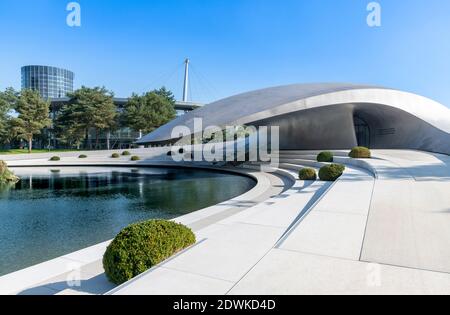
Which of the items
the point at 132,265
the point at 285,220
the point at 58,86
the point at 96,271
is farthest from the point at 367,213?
the point at 58,86

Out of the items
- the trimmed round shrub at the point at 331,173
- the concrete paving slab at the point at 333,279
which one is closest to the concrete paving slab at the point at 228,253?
the concrete paving slab at the point at 333,279

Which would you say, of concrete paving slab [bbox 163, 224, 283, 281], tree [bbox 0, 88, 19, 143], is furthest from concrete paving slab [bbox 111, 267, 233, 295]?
tree [bbox 0, 88, 19, 143]

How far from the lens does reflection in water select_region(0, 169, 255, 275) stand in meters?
5.49

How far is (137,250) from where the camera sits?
10.7 ft

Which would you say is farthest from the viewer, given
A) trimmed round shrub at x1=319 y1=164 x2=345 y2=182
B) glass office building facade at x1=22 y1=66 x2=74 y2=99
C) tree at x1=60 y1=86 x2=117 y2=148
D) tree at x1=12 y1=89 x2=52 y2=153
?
glass office building facade at x1=22 y1=66 x2=74 y2=99

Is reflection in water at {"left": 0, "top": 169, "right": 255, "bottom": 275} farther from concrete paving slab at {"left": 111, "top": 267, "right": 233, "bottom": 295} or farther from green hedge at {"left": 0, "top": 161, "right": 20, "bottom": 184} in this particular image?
green hedge at {"left": 0, "top": 161, "right": 20, "bottom": 184}

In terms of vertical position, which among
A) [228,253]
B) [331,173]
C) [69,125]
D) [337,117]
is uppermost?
[69,125]

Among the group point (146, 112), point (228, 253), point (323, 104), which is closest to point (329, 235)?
point (228, 253)

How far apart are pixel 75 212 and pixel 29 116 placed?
38.3 m

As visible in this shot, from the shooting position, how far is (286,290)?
2.46 meters

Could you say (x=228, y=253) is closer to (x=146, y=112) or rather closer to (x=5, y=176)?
(x=5, y=176)

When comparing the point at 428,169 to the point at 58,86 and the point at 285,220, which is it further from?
the point at 58,86

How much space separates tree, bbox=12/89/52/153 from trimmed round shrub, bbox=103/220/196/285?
141 feet
